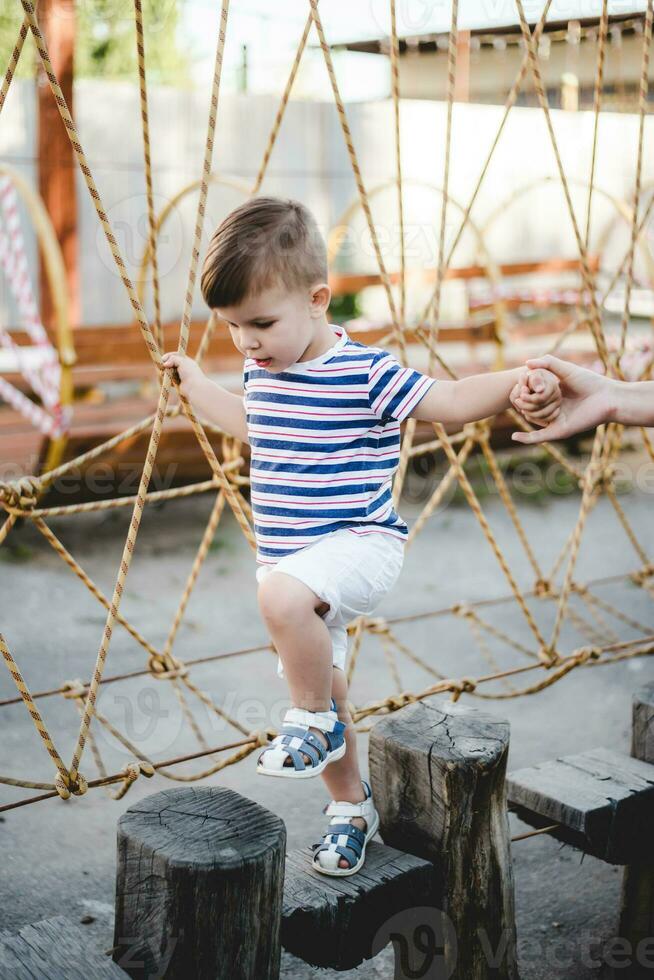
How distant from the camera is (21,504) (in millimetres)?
1708

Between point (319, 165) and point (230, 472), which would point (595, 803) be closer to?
point (230, 472)

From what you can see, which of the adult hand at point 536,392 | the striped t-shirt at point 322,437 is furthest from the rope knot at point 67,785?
the adult hand at point 536,392

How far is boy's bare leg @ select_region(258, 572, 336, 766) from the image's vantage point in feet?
4.11

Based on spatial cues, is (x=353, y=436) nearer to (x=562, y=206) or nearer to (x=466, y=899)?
(x=466, y=899)

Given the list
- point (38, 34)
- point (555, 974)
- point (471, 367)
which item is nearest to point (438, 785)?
point (555, 974)

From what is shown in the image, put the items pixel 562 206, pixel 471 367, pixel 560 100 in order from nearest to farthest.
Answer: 1. pixel 471 367
2. pixel 562 206
3. pixel 560 100

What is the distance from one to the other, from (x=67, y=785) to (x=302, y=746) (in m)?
0.29

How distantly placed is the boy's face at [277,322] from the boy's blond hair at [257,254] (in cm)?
1

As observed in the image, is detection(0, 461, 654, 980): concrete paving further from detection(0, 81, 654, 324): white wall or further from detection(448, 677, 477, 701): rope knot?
detection(0, 81, 654, 324): white wall

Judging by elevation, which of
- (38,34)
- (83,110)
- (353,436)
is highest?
(83,110)

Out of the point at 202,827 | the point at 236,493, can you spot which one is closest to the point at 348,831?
the point at 202,827

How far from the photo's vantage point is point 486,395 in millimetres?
1264

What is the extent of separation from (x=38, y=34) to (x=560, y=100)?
10.8 m

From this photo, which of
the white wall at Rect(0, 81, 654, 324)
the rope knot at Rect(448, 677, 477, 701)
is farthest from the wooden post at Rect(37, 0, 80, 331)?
the rope knot at Rect(448, 677, 477, 701)
